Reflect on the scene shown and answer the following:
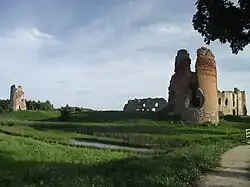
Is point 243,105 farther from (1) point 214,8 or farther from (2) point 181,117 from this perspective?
(1) point 214,8

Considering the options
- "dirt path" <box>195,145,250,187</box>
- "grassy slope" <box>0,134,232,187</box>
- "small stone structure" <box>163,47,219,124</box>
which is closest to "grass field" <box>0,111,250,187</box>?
"grassy slope" <box>0,134,232,187</box>

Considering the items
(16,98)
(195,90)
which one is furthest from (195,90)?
(16,98)

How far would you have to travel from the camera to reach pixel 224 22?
1393 centimetres

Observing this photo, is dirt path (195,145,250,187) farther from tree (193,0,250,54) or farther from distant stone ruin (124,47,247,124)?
distant stone ruin (124,47,247,124)

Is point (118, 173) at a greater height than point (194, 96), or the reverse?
point (194, 96)

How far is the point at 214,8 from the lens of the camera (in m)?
13.7

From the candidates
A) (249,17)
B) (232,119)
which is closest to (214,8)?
(249,17)

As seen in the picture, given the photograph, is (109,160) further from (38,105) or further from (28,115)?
(38,105)

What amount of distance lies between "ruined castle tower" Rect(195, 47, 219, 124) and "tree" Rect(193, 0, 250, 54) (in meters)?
49.4

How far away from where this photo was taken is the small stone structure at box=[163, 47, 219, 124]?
63812 mm

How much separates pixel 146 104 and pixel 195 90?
30.2 metres

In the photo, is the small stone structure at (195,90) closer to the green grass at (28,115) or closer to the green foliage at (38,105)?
the green grass at (28,115)

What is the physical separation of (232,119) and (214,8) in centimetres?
6386

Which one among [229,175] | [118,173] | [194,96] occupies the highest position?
[194,96]
